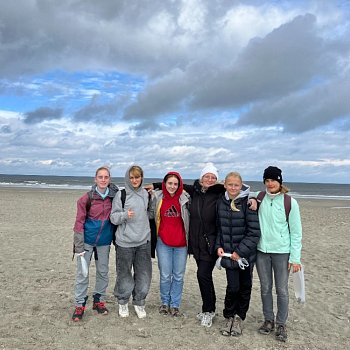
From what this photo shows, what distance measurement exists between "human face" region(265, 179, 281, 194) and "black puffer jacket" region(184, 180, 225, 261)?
2.06ft

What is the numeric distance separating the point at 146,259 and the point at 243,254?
1420 mm

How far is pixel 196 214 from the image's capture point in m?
5.15

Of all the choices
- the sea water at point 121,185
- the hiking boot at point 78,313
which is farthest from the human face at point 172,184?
the sea water at point 121,185

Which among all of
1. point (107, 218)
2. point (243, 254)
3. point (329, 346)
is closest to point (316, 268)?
point (329, 346)

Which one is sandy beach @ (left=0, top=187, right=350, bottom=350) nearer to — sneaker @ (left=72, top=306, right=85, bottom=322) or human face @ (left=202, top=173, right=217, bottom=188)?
sneaker @ (left=72, top=306, right=85, bottom=322)

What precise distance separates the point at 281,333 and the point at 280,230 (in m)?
1.35

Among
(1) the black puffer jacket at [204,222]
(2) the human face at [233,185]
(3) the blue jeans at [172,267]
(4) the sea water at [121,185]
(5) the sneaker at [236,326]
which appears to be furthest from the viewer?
(4) the sea water at [121,185]

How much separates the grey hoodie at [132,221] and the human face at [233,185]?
3.98 feet

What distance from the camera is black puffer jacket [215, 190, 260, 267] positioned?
15.6ft

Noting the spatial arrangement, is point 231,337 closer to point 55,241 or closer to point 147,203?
point 147,203

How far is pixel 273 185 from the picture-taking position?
4.75 m

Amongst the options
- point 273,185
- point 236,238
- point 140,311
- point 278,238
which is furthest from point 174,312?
point 273,185

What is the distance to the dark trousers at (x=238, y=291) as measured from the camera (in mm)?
4918

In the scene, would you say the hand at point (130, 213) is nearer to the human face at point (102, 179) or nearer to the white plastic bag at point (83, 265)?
the human face at point (102, 179)
